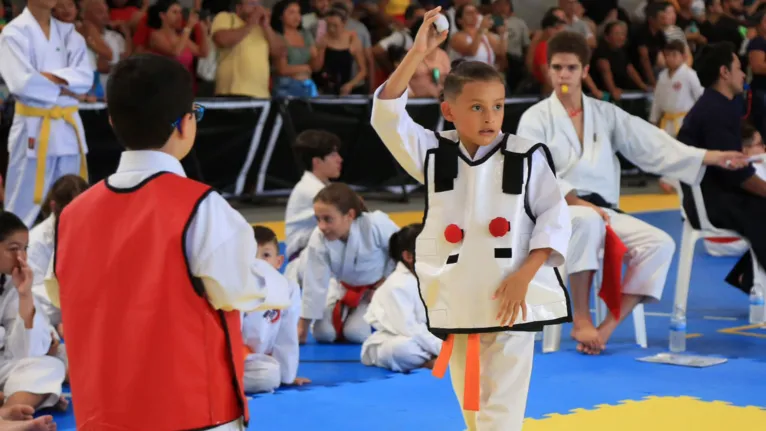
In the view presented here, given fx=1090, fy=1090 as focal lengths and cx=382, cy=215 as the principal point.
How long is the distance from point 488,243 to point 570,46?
259 centimetres

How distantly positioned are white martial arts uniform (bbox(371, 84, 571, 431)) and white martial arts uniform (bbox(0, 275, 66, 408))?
1.91 m

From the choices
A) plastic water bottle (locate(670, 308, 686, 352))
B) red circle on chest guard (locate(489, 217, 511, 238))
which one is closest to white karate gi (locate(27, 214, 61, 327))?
red circle on chest guard (locate(489, 217, 511, 238))

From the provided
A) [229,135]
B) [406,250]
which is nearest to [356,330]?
[406,250]

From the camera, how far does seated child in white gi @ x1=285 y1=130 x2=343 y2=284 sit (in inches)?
261

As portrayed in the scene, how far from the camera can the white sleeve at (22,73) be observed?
7109mm

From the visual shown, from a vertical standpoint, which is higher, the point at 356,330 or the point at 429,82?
the point at 429,82

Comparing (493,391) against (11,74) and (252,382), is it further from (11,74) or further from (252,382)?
(11,74)

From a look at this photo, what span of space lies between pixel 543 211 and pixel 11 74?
16.3 feet

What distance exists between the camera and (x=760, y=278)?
606 cm

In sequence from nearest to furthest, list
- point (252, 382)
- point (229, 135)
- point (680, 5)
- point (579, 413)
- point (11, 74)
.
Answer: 1. point (579, 413)
2. point (252, 382)
3. point (11, 74)
4. point (229, 135)
5. point (680, 5)

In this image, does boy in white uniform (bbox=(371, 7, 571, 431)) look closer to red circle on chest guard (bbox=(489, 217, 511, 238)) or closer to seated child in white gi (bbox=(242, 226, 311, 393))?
red circle on chest guard (bbox=(489, 217, 511, 238))

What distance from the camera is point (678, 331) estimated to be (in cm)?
559

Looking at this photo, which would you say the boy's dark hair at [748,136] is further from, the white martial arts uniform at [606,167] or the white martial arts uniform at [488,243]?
the white martial arts uniform at [488,243]

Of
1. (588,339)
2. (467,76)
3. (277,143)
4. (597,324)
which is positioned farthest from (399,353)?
(277,143)
